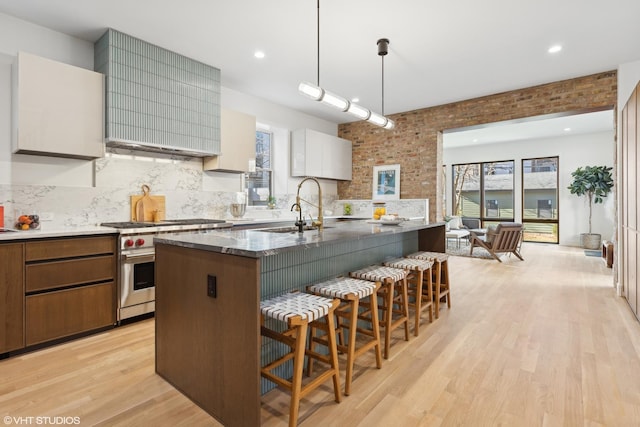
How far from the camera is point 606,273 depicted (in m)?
5.21

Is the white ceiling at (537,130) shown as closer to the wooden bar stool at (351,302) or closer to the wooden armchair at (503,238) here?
the wooden armchair at (503,238)

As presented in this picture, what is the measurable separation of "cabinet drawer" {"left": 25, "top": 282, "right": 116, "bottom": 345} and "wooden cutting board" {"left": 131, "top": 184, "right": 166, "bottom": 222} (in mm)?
961

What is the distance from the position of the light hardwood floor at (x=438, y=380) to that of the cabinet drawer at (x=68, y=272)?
502 millimetres

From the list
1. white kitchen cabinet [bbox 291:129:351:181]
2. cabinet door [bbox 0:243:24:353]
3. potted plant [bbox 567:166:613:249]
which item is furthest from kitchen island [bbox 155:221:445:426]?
potted plant [bbox 567:166:613:249]

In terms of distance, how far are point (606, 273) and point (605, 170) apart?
3.71 metres

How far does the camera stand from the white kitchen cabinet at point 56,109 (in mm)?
2701

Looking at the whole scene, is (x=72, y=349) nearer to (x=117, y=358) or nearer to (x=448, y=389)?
(x=117, y=358)

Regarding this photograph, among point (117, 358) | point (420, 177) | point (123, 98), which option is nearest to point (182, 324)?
point (117, 358)

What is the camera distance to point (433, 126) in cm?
581

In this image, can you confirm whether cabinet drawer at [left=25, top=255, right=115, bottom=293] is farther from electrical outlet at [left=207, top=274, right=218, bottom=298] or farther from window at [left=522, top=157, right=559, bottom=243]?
window at [left=522, top=157, right=559, bottom=243]

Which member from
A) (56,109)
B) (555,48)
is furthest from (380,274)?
(555,48)

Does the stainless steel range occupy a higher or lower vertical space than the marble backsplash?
lower

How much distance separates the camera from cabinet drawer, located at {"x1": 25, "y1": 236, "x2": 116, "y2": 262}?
2496 millimetres

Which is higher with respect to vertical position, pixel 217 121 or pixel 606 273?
pixel 217 121
